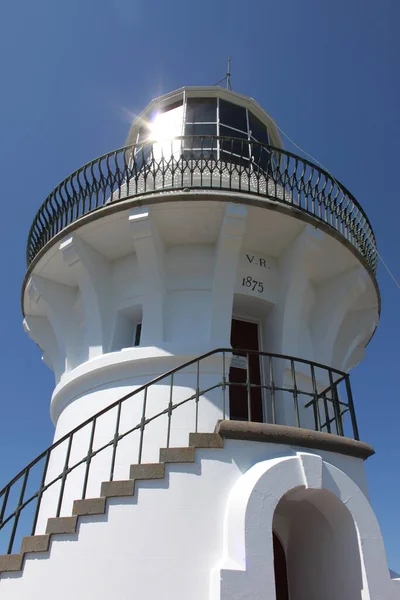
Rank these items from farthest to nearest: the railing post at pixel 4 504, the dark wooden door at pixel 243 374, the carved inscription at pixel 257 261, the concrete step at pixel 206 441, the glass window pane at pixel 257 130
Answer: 1. the glass window pane at pixel 257 130
2. the carved inscription at pixel 257 261
3. the dark wooden door at pixel 243 374
4. the railing post at pixel 4 504
5. the concrete step at pixel 206 441

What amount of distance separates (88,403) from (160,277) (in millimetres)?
2404

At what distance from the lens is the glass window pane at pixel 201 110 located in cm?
1089

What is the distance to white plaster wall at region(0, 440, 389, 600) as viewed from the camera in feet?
15.6

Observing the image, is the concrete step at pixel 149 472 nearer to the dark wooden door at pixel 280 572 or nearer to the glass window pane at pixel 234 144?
the dark wooden door at pixel 280 572

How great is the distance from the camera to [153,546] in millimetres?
4891

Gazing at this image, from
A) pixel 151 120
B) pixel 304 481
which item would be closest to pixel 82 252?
pixel 151 120

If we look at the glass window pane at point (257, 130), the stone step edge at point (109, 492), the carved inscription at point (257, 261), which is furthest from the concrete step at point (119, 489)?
the glass window pane at point (257, 130)

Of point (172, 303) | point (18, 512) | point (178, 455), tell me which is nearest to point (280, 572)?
point (178, 455)

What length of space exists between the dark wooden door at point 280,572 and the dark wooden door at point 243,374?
1.94 m

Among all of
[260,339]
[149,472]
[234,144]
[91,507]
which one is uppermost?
[234,144]

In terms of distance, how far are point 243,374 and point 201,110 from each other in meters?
6.28

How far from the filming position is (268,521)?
196 inches

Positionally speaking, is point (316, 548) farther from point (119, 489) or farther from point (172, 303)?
point (172, 303)

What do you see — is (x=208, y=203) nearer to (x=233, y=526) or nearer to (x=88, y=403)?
(x=88, y=403)
